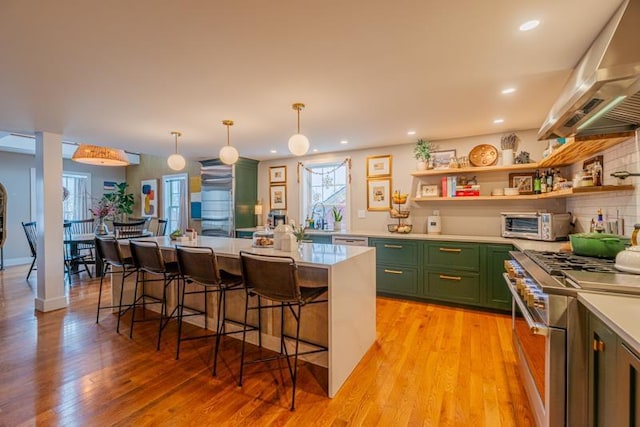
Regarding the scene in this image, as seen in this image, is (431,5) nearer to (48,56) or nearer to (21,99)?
(48,56)

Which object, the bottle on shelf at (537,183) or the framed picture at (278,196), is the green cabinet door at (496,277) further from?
the framed picture at (278,196)

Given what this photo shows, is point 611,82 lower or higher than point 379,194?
higher

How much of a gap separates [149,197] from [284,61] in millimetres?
6917

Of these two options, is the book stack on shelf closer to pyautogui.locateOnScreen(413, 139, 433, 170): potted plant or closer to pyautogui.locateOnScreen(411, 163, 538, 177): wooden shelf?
pyautogui.locateOnScreen(411, 163, 538, 177): wooden shelf

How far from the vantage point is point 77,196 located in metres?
7.27

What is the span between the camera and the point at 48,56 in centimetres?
186

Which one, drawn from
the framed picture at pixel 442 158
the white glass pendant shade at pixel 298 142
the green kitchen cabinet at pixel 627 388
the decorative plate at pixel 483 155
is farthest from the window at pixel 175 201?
the green kitchen cabinet at pixel 627 388

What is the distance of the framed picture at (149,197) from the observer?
7.38 m

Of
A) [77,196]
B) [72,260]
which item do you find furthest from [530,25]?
[77,196]

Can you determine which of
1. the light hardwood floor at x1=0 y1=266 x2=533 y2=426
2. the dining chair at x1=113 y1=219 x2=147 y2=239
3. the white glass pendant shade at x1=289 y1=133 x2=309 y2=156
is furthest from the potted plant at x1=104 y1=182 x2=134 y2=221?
the white glass pendant shade at x1=289 y1=133 x2=309 y2=156

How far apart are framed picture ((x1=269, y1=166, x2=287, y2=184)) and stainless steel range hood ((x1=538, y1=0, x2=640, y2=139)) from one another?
4206 millimetres

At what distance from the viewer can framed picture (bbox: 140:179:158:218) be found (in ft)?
24.2

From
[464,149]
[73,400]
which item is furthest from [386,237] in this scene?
[73,400]

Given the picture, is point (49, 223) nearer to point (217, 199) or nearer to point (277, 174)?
point (217, 199)
